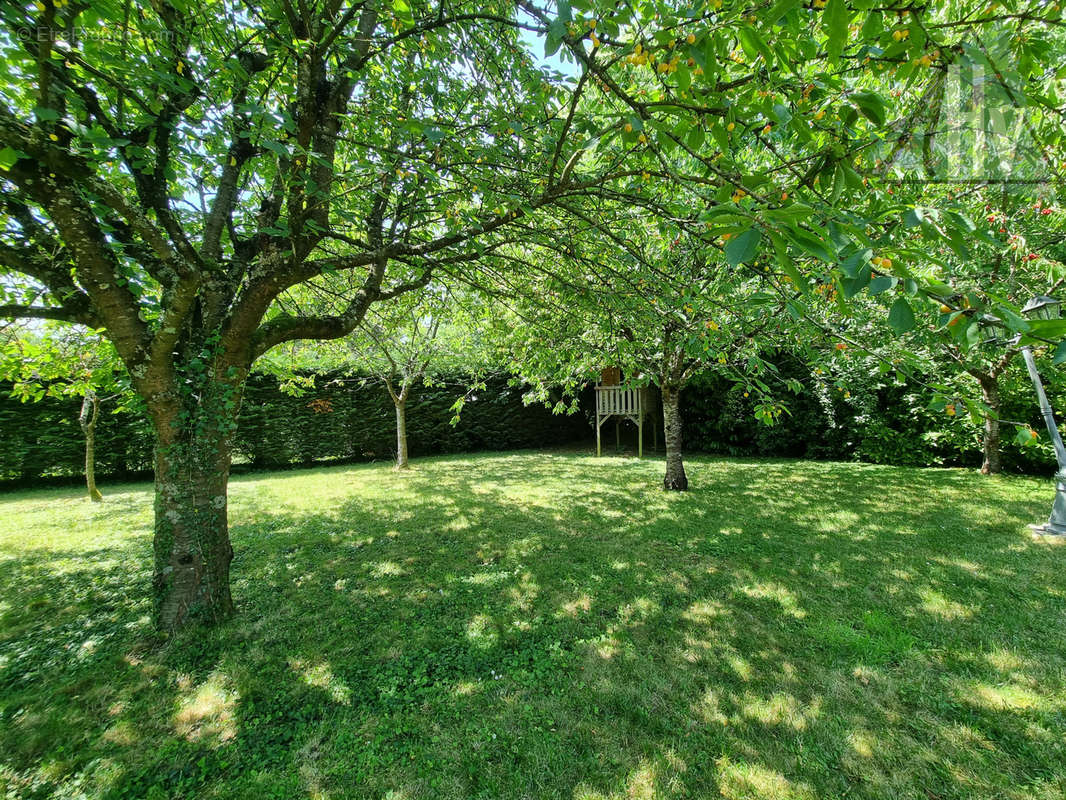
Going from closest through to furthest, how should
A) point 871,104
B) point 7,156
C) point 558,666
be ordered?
point 871,104, point 7,156, point 558,666

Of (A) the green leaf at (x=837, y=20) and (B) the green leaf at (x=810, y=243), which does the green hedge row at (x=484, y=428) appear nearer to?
(A) the green leaf at (x=837, y=20)

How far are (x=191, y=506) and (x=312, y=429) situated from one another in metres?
8.24

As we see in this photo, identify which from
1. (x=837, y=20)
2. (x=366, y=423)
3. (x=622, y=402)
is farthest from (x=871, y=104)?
(x=366, y=423)

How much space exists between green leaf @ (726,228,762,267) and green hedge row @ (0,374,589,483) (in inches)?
272

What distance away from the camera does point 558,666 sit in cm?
254

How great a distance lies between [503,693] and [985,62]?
10.8 feet

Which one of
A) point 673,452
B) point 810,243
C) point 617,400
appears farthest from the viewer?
point 617,400

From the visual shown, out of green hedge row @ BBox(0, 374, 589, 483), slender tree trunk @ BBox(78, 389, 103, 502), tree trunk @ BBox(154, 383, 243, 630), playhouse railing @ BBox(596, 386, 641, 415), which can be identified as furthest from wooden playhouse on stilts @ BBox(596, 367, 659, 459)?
slender tree trunk @ BBox(78, 389, 103, 502)

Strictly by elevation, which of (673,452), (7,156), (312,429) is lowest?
(673,452)

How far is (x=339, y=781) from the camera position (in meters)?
1.83

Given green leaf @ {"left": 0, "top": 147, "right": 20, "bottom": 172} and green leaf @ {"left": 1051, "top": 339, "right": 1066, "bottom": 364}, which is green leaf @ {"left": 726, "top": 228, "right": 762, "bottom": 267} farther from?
green leaf @ {"left": 0, "top": 147, "right": 20, "bottom": 172}

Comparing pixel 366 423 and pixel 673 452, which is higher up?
pixel 366 423

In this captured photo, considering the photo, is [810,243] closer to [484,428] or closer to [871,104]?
[871,104]

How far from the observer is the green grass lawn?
185 cm
